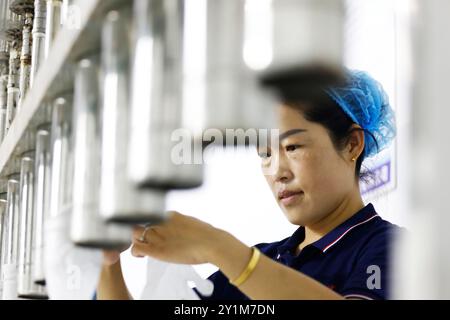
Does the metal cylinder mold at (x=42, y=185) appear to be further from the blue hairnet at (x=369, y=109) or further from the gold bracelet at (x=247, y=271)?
the blue hairnet at (x=369, y=109)

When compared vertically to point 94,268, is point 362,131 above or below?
above

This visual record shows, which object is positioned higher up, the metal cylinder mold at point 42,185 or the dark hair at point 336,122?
the dark hair at point 336,122

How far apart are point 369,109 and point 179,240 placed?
0.44 meters

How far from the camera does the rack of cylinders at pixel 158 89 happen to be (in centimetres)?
34

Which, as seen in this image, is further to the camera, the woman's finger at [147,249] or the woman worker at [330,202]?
the woman worker at [330,202]

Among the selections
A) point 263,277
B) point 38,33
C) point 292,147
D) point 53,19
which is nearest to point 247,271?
point 263,277

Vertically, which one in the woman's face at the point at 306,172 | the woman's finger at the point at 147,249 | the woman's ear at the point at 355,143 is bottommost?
the woman's finger at the point at 147,249

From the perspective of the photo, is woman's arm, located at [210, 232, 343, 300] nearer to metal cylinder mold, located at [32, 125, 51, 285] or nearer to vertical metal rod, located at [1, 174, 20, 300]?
metal cylinder mold, located at [32, 125, 51, 285]

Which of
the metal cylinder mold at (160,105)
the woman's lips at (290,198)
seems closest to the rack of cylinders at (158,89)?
the metal cylinder mold at (160,105)

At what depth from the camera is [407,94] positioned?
1.05 ft

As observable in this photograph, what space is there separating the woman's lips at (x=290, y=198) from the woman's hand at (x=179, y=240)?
269 millimetres
